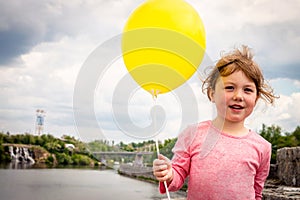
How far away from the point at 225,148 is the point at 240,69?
0.86 feet

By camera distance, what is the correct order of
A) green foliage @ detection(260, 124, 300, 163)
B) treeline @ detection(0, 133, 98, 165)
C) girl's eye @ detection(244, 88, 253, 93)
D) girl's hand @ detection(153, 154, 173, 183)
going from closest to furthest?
girl's hand @ detection(153, 154, 173, 183) < girl's eye @ detection(244, 88, 253, 93) < green foliage @ detection(260, 124, 300, 163) < treeline @ detection(0, 133, 98, 165)

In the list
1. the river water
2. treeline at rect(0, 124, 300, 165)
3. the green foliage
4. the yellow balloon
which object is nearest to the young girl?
the yellow balloon

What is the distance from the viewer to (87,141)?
49.1 inches

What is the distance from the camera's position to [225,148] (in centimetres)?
115

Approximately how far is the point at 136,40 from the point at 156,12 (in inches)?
4.8

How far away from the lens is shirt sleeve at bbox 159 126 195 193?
111 cm

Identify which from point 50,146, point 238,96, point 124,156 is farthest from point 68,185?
point 238,96

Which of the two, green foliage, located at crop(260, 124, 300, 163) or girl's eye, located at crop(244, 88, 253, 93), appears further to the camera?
green foliage, located at crop(260, 124, 300, 163)

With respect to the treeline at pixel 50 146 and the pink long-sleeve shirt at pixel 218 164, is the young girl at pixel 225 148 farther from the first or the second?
the treeline at pixel 50 146

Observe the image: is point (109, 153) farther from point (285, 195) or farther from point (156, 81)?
point (285, 195)

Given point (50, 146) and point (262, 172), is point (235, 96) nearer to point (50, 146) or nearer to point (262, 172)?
point (262, 172)

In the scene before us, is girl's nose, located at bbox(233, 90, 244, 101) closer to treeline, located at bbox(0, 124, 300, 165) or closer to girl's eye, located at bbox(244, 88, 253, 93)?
girl's eye, located at bbox(244, 88, 253, 93)

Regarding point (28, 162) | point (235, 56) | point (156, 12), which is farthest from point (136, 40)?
point (28, 162)

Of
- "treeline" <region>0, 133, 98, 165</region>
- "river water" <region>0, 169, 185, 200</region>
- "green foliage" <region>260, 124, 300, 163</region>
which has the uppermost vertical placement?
"green foliage" <region>260, 124, 300, 163</region>
